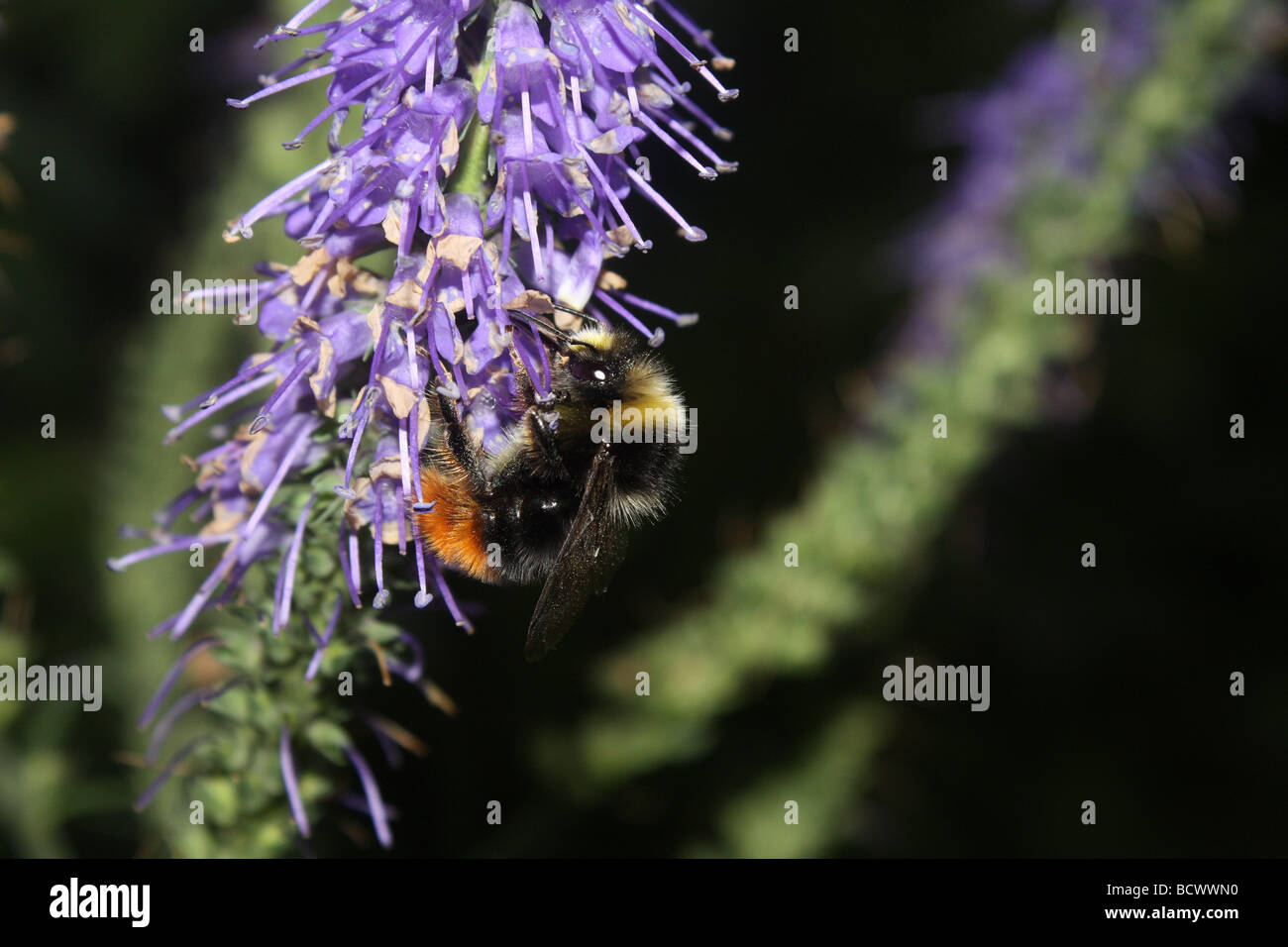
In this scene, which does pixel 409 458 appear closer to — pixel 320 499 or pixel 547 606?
pixel 320 499

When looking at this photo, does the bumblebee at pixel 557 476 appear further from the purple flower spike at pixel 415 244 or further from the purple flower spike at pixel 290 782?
the purple flower spike at pixel 290 782

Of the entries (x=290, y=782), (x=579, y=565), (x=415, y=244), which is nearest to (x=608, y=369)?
(x=579, y=565)

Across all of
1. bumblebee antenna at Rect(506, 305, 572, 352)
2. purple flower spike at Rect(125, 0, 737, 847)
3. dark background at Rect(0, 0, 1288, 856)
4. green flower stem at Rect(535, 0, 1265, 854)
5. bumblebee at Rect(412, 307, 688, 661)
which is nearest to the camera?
purple flower spike at Rect(125, 0, 737, 847)

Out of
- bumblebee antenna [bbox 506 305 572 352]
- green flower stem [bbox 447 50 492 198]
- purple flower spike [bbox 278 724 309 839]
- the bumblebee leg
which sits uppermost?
green flower stem [bbox 447 50 492 198]

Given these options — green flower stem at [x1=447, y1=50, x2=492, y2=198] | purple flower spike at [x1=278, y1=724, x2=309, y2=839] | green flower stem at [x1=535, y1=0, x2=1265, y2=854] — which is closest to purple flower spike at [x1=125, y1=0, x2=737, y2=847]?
green flower stem at [x1=447, y1=50, x2=492, y2=198]

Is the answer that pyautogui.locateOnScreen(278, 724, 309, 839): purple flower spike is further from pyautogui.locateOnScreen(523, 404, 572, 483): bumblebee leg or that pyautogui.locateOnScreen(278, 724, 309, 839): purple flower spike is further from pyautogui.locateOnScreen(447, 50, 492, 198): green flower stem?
pyautogui.locateOnScreen(447, 50, 492, 198): green flower stem

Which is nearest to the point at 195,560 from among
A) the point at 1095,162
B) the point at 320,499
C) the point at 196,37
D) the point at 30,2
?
the point at 320,499

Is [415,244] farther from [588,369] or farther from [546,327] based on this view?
[588,369]

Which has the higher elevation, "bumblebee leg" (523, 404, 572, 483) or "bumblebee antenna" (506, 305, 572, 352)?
"bumblebee antenna" (506, 305, 572, 352)

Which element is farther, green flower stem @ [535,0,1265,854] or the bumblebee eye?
green flower stem @ [535,0,1265,854]
